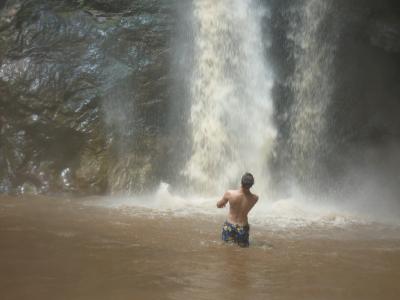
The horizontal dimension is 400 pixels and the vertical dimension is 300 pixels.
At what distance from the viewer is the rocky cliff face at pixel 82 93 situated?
1230cm

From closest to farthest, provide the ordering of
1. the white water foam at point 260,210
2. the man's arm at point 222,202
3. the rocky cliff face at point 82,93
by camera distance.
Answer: the man's arm at point 222,202 < the white water foam at point 260,210 < the rocky cliff face at point 82,93

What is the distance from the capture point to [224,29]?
13.3 meters

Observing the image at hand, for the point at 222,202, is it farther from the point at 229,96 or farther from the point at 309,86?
the point at 309,86

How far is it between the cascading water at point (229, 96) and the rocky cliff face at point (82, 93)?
0.99 m

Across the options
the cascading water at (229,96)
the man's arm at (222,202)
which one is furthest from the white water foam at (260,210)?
the man's arm at (222,202)

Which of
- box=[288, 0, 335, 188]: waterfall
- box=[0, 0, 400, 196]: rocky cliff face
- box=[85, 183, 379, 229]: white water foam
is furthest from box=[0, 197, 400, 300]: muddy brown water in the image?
box=[288, 0, 335, 188]: waterfall

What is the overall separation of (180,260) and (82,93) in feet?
26.4

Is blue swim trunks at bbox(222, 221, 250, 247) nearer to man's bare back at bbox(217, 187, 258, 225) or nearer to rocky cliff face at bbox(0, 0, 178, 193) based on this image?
man's bare back at bbox(217, 187, 258, 225)

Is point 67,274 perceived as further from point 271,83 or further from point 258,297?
point 271,83

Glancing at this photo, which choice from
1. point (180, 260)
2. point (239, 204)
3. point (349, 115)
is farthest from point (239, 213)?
point (349, 115)

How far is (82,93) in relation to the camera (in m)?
12.6

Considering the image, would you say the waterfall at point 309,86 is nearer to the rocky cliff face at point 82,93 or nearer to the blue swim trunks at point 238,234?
the rocky cliff face at point 82,93

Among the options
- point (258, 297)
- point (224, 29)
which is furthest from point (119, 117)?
point (258, 297)

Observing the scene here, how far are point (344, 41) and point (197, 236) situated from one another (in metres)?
8.24
